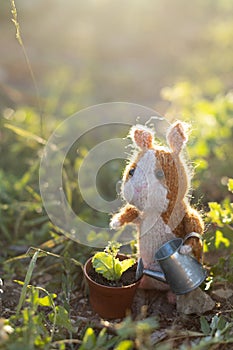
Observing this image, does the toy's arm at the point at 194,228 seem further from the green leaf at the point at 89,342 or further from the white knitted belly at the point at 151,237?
the green leaf at the point at 89,342

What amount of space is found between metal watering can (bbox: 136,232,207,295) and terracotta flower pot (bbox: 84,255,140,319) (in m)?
0.12

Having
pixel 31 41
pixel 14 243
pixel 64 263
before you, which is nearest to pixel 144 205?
pixel 64 263

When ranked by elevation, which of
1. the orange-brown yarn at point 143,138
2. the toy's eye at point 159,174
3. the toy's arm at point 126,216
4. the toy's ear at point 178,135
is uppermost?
the orange-brown yarn at point 143,138

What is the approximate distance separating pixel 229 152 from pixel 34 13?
443cm

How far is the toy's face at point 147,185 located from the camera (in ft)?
5.87

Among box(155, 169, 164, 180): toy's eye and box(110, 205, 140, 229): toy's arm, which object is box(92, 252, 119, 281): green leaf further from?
box(155, 169, 164, 180): toy's eye

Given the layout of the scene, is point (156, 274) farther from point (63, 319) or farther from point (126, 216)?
point (63, 319)

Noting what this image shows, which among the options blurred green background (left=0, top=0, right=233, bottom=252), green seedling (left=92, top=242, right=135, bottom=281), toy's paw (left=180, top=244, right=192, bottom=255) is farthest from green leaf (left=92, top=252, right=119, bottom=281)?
blurred green background (left=0, top=0, right=233, bottom=252)

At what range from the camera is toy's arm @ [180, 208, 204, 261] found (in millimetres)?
1803

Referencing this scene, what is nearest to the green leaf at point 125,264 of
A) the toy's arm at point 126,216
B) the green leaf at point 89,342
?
the toy's arm at point 126,216

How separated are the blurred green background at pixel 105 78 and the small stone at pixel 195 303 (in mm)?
367

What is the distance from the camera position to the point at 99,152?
319 centimetres

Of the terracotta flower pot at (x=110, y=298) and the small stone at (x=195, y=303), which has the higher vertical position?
the terracotta flower pot at (x=110, y=298)

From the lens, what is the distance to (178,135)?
1790 mm
